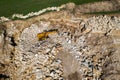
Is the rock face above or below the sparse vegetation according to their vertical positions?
below

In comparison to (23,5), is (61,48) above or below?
below

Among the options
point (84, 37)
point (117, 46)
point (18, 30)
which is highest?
point (18, 30)

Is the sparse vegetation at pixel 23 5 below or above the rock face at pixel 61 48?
above

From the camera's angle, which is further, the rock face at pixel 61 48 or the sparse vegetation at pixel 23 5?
the sparse vegetation at pixel 23 5

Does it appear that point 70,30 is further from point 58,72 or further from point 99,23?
point 58,72

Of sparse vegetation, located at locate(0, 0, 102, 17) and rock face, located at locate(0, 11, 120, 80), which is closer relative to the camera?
rock face, located at locate(0, 11, 120, 80)

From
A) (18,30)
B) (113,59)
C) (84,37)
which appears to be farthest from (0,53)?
(113,59)

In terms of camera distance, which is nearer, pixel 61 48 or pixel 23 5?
pixel 61 48

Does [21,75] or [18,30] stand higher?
[18,30]
